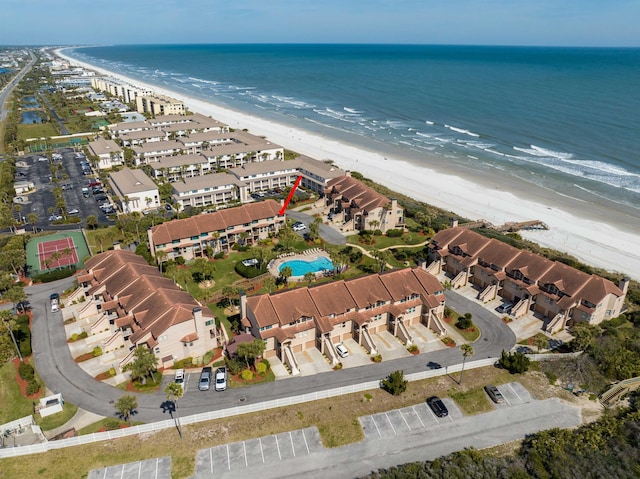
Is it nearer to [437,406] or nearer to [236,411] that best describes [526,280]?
[437,406]

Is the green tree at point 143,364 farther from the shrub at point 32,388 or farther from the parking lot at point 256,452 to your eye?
the parking lot at point 256,452

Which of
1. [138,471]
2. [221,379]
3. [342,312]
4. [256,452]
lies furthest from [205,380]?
[342,312]

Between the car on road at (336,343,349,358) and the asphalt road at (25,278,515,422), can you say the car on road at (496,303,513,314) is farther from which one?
the car on road at (336,343,349,358)

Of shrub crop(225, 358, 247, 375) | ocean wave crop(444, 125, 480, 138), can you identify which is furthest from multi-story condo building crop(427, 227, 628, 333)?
ocean wave crop(444, 125, 480, 138)

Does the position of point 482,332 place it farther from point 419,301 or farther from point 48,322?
point 48,322

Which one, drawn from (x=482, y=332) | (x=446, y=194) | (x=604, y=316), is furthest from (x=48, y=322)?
(x=446, y=194)
